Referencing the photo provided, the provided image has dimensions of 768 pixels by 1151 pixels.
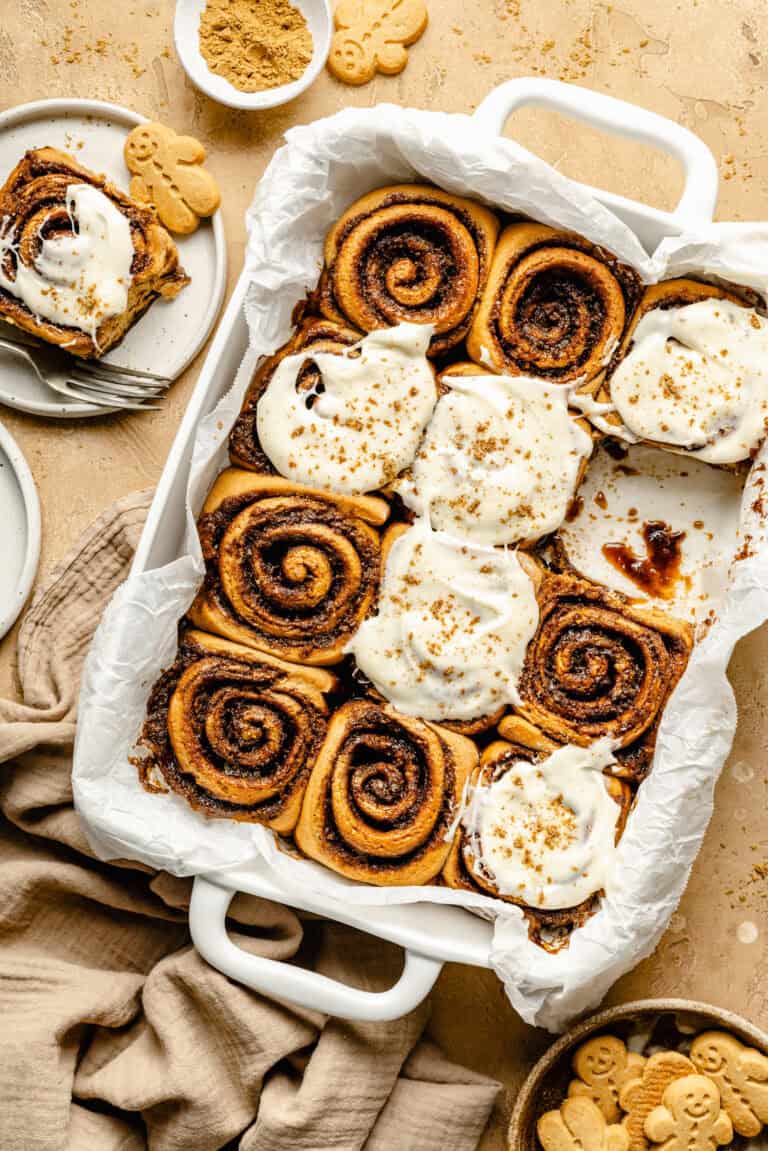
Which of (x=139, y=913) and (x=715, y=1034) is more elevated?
(x=715, y=1034)

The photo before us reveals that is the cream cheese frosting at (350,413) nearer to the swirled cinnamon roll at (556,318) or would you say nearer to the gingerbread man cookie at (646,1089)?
the swirled cinnamon roll at (556,318)

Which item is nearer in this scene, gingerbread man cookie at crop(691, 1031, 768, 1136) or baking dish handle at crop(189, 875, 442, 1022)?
baking dish handle at crop(189, 875, 442, 1022)

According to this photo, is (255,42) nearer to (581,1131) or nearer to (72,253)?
(72,253)

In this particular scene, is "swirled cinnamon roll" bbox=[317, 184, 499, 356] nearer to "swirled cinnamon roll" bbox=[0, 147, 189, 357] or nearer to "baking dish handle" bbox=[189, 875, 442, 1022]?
"swirled cinnamon roll" bbox=[0, 147, 189, 357]

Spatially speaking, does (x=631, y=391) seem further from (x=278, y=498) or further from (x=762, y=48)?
(x=762, y=48)

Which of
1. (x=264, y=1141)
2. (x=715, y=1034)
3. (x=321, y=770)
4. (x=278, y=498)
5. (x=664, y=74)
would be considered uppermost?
(x=664, y=74)

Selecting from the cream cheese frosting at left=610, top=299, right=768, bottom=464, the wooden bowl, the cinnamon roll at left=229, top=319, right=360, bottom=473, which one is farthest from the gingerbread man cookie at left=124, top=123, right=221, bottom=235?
the wooden bowl

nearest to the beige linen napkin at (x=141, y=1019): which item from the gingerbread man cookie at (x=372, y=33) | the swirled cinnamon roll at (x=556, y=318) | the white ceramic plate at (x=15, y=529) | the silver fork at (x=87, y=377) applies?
the white ceramic plate at (x=15, y=529)

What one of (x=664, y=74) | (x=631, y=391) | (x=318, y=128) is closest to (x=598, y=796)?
(x=631, y=391)
